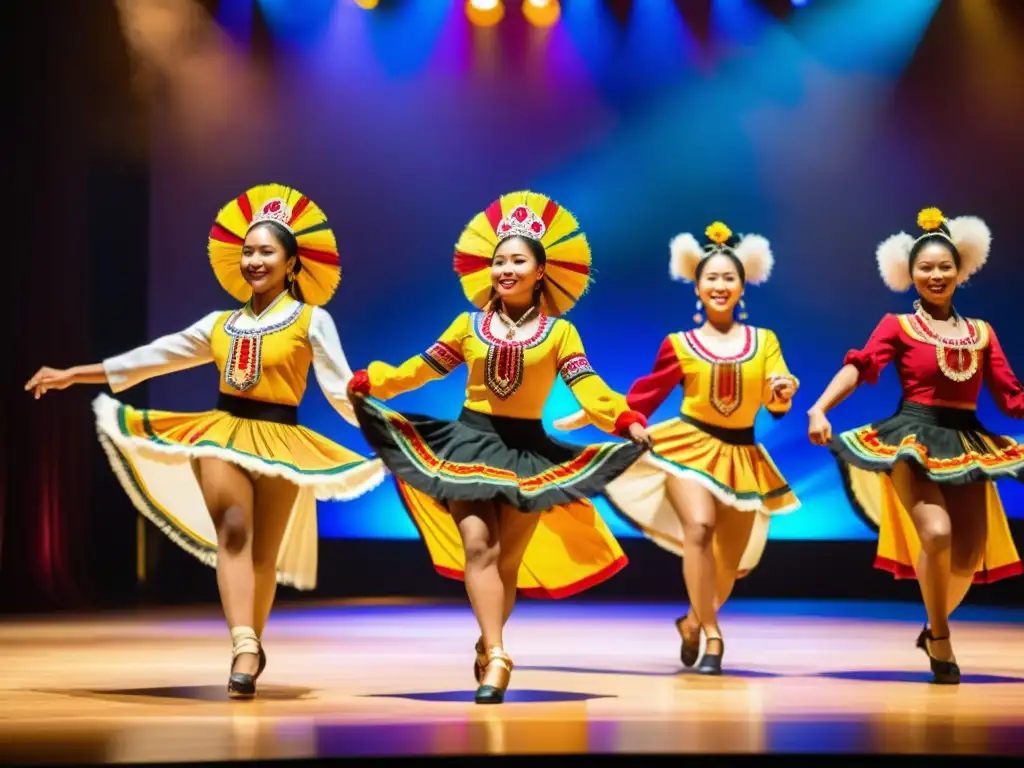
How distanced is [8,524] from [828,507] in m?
4.22

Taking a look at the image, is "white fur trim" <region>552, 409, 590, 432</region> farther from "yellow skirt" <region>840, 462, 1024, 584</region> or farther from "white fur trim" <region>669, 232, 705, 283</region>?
"yellow skirt" <region>840, 462, 1024, 584</region>

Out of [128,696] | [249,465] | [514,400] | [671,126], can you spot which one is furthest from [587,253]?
[671,126]

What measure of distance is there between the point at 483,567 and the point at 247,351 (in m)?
0.89

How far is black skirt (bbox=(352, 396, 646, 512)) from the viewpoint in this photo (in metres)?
3.89

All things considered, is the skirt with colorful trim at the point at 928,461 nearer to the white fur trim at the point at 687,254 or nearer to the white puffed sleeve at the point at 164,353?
the white fur trim at the point at 687,254

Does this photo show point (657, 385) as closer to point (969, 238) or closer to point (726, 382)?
Result: point (726, 382)

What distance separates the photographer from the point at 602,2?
8070mm

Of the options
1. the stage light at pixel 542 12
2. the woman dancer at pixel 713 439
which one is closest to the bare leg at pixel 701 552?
the woman dancer at pixel 713 439

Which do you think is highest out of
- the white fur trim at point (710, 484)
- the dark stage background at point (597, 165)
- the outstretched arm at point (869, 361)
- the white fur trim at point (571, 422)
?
the dark stage background at point (597, 165)

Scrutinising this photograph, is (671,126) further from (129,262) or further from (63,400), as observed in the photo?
(63,400)

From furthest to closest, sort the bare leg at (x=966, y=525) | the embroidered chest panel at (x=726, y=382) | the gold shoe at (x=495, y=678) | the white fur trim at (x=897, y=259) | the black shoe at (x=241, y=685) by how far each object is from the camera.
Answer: the embroidered chest panel at (x=726, y=382) → the white fur trim at (x=897, y=259) → the bare leg at (x=966, y=525) → the black shoe at (x=241, y=685) → the gold shoe at (x=495, y=678)

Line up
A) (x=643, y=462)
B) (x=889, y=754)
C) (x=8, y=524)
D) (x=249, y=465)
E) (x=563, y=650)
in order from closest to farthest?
(x=889, y=754) → (x=249, y=465) → (x=643, y=462) → (x=563, y=650) → (x=8, y=524)

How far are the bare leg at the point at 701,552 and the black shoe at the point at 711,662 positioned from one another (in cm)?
3

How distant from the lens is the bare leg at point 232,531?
13.2 ft
